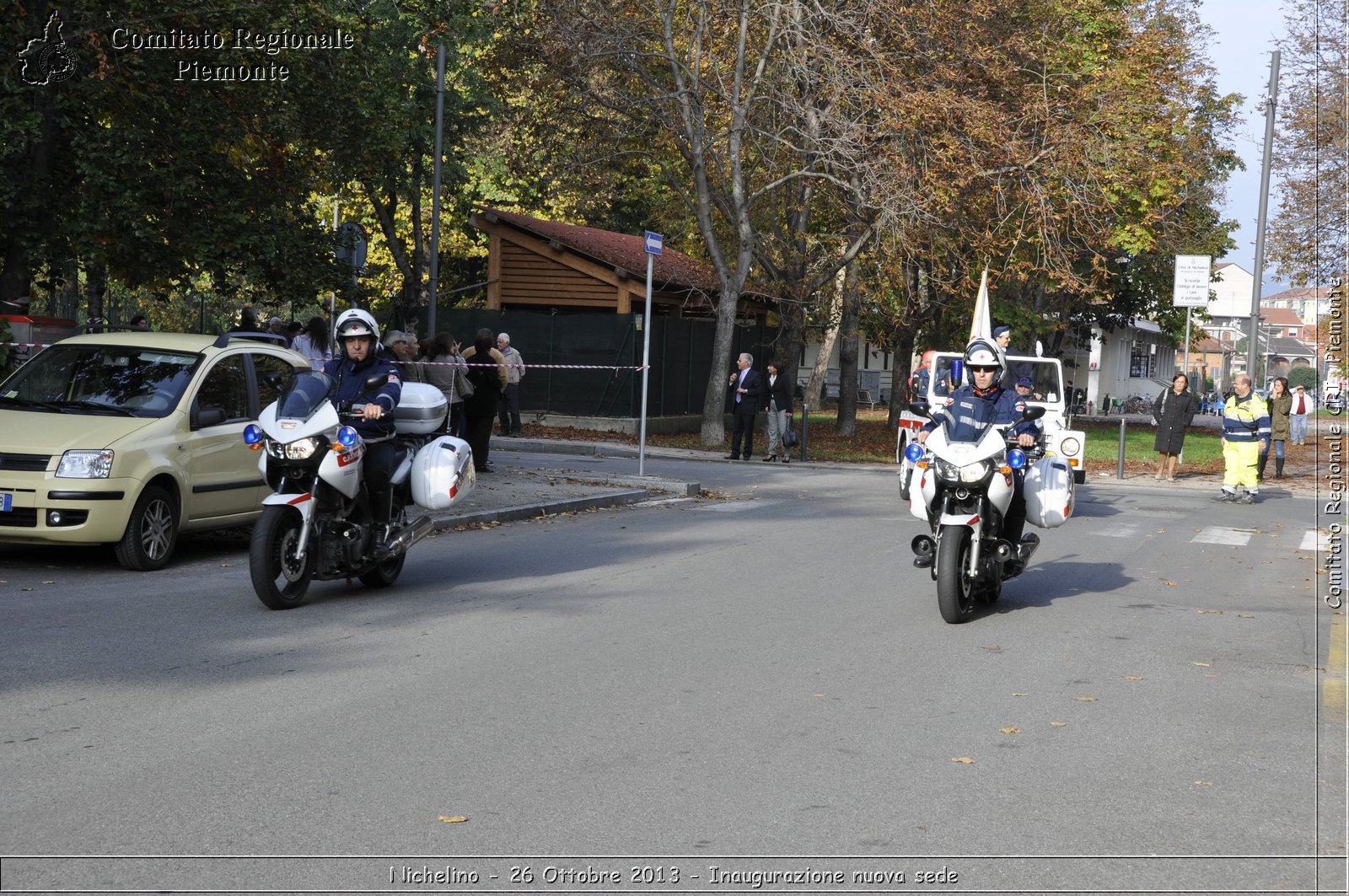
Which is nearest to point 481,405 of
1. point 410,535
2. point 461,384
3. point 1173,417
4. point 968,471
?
point 461,384

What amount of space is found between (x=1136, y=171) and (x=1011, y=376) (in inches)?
623

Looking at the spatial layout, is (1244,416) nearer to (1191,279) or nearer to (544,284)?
(1191,279)

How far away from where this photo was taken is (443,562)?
38.2 feet

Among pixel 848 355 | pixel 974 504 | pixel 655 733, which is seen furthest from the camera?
pixel 848 355

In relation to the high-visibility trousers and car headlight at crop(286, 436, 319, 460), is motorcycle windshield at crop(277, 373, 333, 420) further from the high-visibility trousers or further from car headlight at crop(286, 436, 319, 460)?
the high-visibility trousers

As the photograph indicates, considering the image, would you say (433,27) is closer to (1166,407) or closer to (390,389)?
(390,389)

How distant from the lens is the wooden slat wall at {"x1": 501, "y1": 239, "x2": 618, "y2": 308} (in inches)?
1292

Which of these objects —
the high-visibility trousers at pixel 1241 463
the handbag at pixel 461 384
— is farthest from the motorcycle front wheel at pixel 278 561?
the high-visibility trousers at pixel 1241 463

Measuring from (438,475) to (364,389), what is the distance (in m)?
0.78

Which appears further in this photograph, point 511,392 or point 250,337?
point 511,392

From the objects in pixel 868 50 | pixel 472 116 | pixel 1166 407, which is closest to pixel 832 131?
pixel 868 50

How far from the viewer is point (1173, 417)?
24.7 metres

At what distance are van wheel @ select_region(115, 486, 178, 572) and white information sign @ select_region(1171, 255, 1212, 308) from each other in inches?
865

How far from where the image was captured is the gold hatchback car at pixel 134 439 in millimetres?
10148
